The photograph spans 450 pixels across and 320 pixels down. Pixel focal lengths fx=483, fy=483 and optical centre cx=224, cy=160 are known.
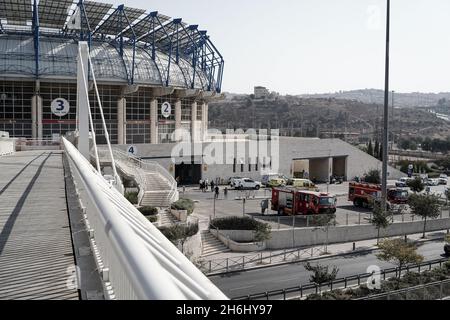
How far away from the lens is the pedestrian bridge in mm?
2674

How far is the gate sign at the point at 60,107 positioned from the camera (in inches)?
1849

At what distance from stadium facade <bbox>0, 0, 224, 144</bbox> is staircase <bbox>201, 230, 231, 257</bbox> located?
963 inches

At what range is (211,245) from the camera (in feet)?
87.1

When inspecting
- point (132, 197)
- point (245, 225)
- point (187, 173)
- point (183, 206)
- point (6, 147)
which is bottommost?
point (245, 225)

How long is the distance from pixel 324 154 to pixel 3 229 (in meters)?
50.3

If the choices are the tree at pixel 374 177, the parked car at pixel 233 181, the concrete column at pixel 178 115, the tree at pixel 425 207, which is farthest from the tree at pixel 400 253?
the concrete column at pixel 178 115

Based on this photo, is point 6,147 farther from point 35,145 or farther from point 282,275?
point 282,275

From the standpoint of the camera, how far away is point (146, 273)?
2.45 m

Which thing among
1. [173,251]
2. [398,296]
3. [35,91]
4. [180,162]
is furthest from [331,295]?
[35,91]

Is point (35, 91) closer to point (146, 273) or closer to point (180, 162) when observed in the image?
point (180, 162)

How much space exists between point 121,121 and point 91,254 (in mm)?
45662

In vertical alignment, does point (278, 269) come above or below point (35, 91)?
below

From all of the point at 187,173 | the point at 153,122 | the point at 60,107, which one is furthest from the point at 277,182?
the point at 60,107

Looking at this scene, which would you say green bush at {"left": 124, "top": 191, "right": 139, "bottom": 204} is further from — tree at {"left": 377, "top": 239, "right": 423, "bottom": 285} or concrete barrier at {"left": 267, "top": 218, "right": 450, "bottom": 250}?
tree at {"left": 377, "top": 239, "right": 423, "bottom": 285}
